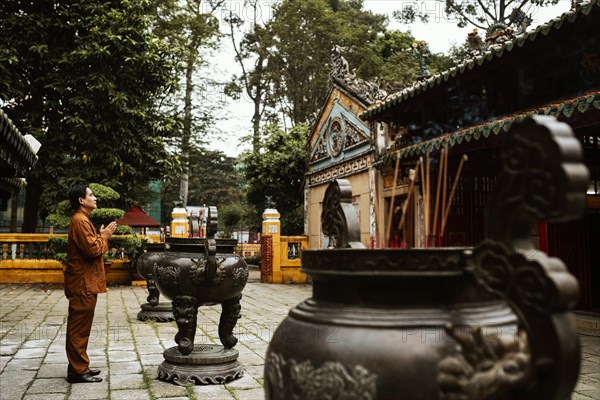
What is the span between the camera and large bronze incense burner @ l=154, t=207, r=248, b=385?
181 inches

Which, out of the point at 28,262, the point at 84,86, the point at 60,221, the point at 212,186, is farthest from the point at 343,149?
the point at 212,186

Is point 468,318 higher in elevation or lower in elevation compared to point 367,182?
lower

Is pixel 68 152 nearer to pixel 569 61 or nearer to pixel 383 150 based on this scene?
pixel 383 150

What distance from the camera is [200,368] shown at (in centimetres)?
462

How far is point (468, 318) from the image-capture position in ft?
5.04

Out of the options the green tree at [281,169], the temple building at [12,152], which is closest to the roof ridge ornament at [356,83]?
the green tree at [281,169]

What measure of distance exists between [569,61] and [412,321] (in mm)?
6776

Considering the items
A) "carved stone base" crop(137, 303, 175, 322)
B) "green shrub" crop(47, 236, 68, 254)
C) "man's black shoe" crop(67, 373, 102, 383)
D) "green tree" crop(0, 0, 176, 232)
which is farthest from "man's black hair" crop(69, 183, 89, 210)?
"green tree" crop(0, 0, 176, 232)

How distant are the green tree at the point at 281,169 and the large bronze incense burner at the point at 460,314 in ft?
53.8

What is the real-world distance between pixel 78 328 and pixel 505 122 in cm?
538

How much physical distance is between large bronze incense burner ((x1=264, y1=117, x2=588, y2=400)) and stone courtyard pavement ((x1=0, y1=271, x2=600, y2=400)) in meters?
2.83

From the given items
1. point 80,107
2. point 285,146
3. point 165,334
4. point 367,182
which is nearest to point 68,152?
point 80,107

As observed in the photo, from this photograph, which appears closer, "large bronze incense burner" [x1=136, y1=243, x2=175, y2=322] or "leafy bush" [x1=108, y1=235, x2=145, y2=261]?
"large bronze incense burner" [x1=136, y1=243, x2=175, y2=322]

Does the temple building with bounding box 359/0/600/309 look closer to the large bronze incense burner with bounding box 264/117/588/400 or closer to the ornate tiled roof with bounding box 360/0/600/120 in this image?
the ornate tiled roof with bounding box 360/0/600/120
